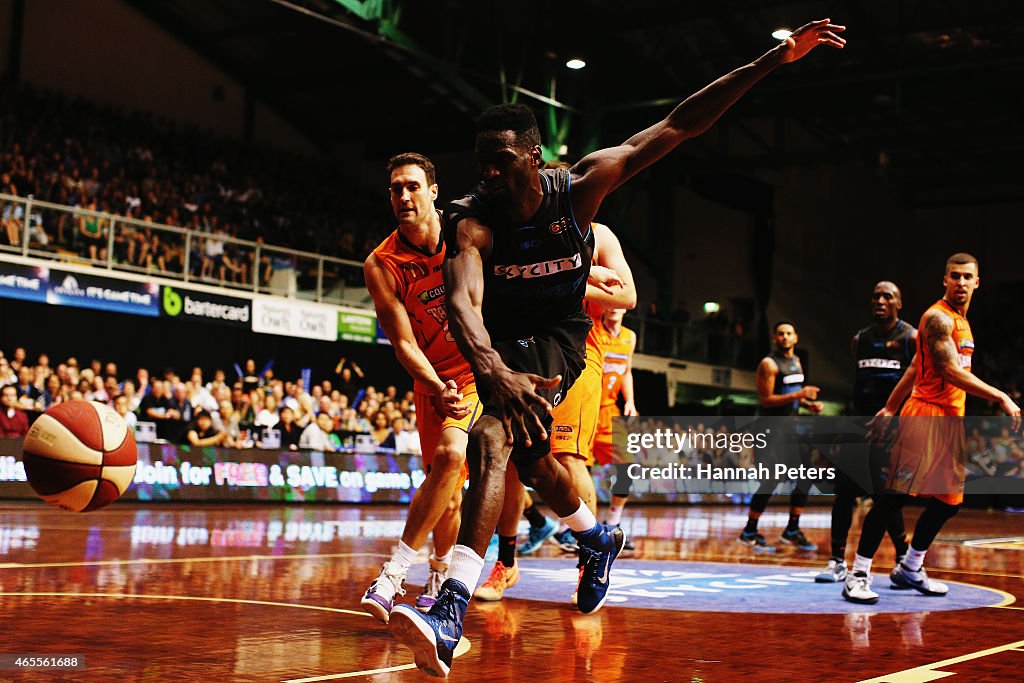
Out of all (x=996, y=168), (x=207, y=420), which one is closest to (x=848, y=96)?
(x=996, y=168)

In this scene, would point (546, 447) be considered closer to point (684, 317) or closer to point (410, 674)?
point (410, 674)

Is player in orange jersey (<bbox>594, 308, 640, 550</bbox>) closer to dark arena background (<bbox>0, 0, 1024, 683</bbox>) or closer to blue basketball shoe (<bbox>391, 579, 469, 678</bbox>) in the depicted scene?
dark arena background (<bbox>0, 0, 1024, 683</bbox>)

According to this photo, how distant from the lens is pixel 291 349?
24.9m

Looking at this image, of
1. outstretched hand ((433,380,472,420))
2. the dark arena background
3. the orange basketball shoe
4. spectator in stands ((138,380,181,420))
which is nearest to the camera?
outstretched hand ((433,380,472,420))

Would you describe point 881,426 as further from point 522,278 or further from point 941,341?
point 522,278

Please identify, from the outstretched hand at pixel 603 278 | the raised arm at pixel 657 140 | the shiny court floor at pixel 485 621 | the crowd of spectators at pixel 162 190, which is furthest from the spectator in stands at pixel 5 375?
the raised arm at pixel 657 140

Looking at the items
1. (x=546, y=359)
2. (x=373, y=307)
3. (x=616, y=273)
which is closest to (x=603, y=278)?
(x=616, y=273)

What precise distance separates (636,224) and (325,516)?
60.2 ft

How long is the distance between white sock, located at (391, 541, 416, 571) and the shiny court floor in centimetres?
37

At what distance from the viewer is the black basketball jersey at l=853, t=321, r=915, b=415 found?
9.23 meters

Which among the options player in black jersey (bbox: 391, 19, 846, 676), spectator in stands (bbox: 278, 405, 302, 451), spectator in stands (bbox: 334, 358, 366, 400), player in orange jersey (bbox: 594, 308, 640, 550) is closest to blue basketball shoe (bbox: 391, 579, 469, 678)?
player in black jersey (bbox: 391, 19, 846, 676)

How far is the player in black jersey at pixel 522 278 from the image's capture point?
411cm

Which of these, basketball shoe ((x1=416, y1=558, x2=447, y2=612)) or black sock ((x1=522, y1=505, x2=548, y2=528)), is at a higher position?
black sock ((x1=522, y1=505, x2=548, y2=528))

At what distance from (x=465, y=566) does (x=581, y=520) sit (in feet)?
4.34
